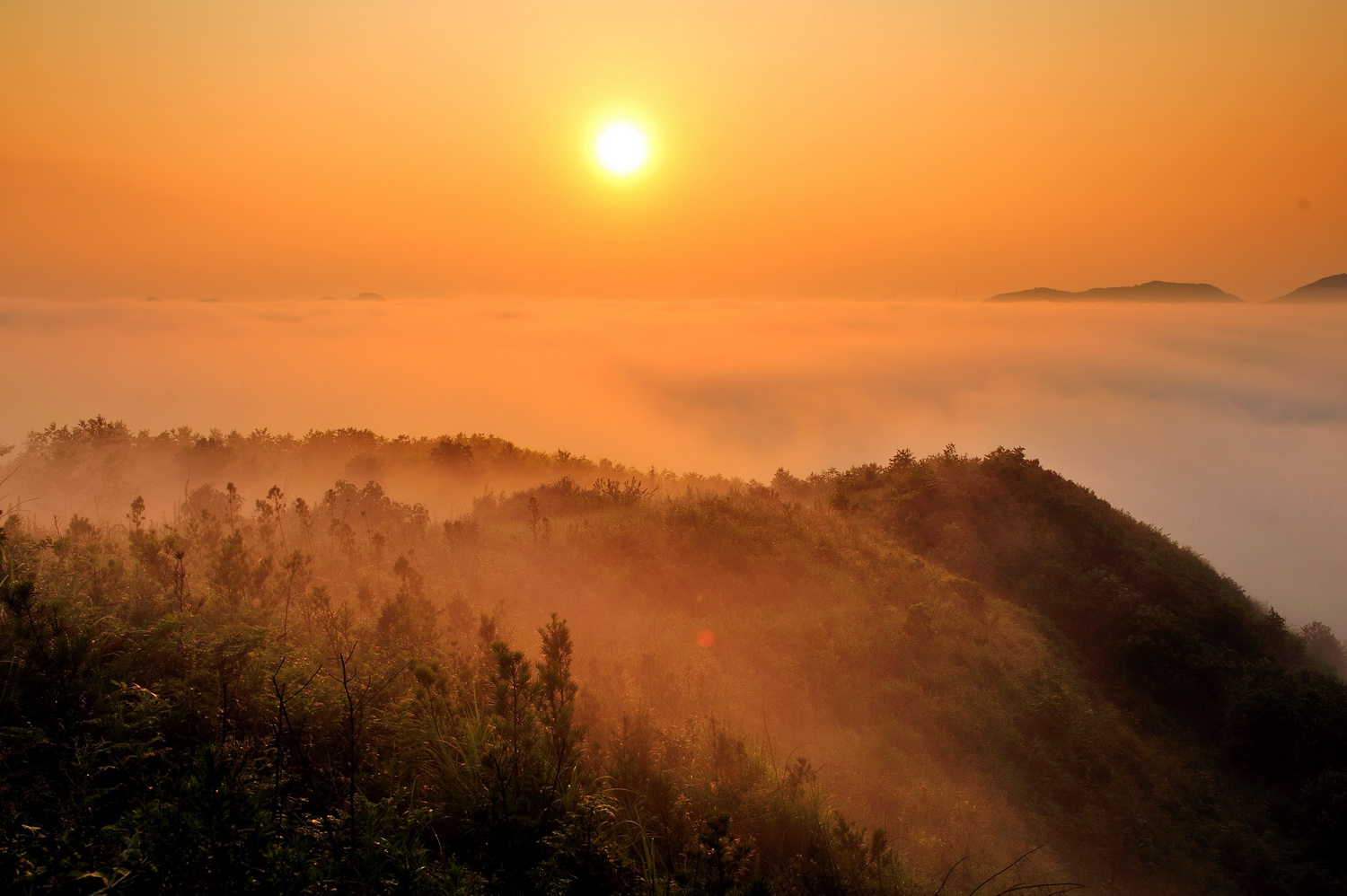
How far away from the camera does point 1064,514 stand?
17.8 metres

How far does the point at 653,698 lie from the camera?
739 cm

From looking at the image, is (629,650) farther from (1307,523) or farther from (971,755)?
(1307,523)

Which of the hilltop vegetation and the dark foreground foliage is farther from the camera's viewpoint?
the hilltop vegetation

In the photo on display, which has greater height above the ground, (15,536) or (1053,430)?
(1053,430)

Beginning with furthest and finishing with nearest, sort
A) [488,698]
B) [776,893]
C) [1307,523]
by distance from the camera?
[1307,523] → [488,698] → [776,893]

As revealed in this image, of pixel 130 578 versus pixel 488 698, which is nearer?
pixel 488 698

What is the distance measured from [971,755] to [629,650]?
16.8 feet

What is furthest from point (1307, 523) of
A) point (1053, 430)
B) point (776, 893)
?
point (776, 893)

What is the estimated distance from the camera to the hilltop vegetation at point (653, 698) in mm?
3527

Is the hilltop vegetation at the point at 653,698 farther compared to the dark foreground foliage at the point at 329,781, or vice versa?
the hilltop vegetation at the point at 653,698

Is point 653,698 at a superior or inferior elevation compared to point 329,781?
inferior

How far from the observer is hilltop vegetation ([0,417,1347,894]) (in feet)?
11.6

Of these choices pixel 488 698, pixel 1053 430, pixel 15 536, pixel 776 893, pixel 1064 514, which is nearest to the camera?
pixel 776 893

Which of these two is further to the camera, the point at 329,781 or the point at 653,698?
the point at 653,698
